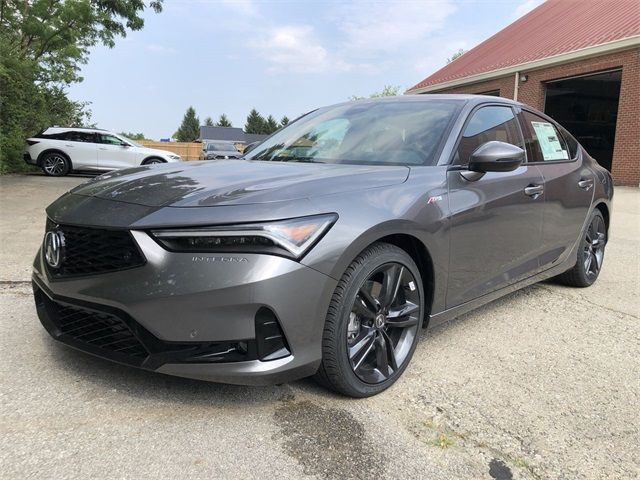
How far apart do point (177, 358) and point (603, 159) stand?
22.3 meters

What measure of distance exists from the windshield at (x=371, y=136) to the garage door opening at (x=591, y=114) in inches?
721

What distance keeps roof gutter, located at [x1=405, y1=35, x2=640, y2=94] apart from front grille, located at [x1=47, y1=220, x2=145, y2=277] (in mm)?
15425

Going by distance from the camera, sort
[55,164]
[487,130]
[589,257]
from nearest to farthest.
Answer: [487,130] < [589,257] < [55,164]

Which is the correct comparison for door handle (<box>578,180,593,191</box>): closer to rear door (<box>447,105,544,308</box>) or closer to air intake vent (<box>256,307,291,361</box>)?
rear door (<box>447,105,544,308</box>)

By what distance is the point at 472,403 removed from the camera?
264 cm

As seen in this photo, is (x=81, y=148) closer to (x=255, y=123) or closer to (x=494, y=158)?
(x=494, y=158)

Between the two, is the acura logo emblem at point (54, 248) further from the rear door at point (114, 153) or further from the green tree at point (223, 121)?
the green tree at point (223, 121)

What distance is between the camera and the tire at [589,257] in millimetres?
4604

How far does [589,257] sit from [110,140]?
14514 mm

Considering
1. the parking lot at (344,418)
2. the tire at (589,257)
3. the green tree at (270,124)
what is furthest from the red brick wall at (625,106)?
the green tree at (270,124)

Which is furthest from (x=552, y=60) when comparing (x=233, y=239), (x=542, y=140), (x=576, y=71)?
(x=233, y=239)

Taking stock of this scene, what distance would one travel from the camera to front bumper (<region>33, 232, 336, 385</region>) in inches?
83.9

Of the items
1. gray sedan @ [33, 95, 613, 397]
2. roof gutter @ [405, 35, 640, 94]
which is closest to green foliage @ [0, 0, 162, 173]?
roof gutter @ [405, 35, 640, 94]

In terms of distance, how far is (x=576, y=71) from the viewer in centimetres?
1585
